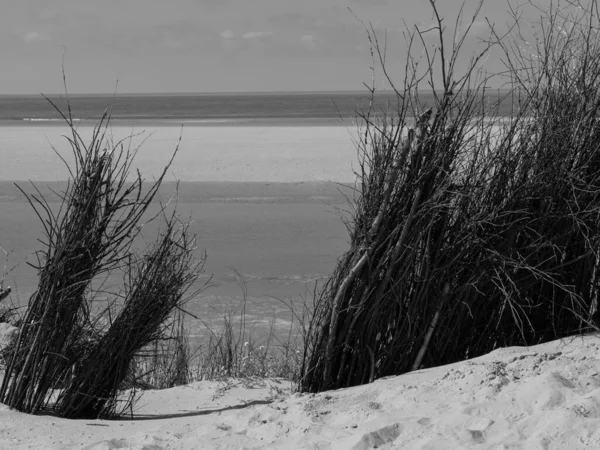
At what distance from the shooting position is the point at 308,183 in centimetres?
1784

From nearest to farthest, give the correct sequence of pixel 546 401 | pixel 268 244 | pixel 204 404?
pixel 546 401, pixel 204 404, pixel 268 244

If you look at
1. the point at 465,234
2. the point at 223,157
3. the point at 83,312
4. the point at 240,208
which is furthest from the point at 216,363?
the point at 223,157

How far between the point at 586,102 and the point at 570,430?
6.52 ft

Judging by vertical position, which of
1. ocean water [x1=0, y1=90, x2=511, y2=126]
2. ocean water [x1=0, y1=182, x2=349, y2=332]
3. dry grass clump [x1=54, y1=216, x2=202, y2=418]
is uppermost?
ocean water [x1=0, y1=90, x2=511, y2=126]

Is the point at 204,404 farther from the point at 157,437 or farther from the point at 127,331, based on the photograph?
the point at 157,437

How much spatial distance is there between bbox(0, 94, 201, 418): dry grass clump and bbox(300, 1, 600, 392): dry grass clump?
1.02 meters

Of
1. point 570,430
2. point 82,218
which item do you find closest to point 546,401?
point 570,430

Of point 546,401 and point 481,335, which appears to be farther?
point 481,335

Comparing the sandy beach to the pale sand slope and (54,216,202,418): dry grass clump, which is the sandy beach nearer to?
(54,216,202,418): dry grass clump

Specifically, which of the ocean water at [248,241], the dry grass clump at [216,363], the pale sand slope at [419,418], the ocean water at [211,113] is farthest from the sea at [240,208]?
the ocean water at [211,113]

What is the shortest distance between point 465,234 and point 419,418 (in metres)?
1.21

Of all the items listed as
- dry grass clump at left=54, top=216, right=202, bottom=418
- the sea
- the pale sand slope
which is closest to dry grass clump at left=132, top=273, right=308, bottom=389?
the sea

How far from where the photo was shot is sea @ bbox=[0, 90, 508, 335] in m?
7.80

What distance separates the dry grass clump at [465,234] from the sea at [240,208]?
9.7 inches
